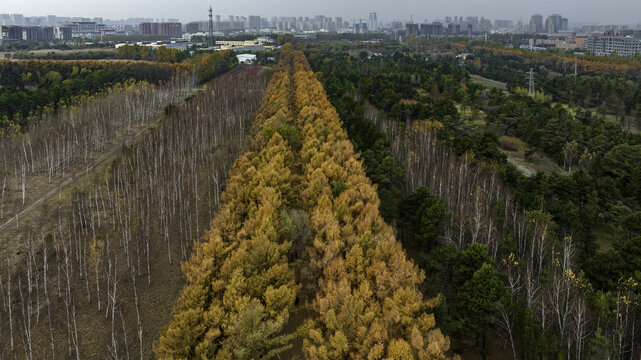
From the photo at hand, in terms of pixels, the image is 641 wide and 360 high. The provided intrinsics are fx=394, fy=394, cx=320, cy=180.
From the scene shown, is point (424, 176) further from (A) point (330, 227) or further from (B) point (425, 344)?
(B) point (425, 344)

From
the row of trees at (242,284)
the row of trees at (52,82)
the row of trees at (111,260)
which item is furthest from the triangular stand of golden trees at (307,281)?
the row of trees at (52,82)

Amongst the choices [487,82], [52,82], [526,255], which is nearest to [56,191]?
[526,255]

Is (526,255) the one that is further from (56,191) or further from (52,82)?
(52,82)

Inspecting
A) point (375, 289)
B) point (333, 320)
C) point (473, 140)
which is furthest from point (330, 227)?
point (473, 140)

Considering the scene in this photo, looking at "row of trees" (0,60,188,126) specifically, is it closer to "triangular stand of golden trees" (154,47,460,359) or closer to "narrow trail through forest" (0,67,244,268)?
"narrow trail through forest" (0,67,244,268)

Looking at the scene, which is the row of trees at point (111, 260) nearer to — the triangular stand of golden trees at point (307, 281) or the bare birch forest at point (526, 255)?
the triangular stand of golden trees at point (307, 281)

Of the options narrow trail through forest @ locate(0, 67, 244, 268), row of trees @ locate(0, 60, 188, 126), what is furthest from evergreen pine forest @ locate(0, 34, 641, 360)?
row of trees @ locate(0, 60, 188, 126)
